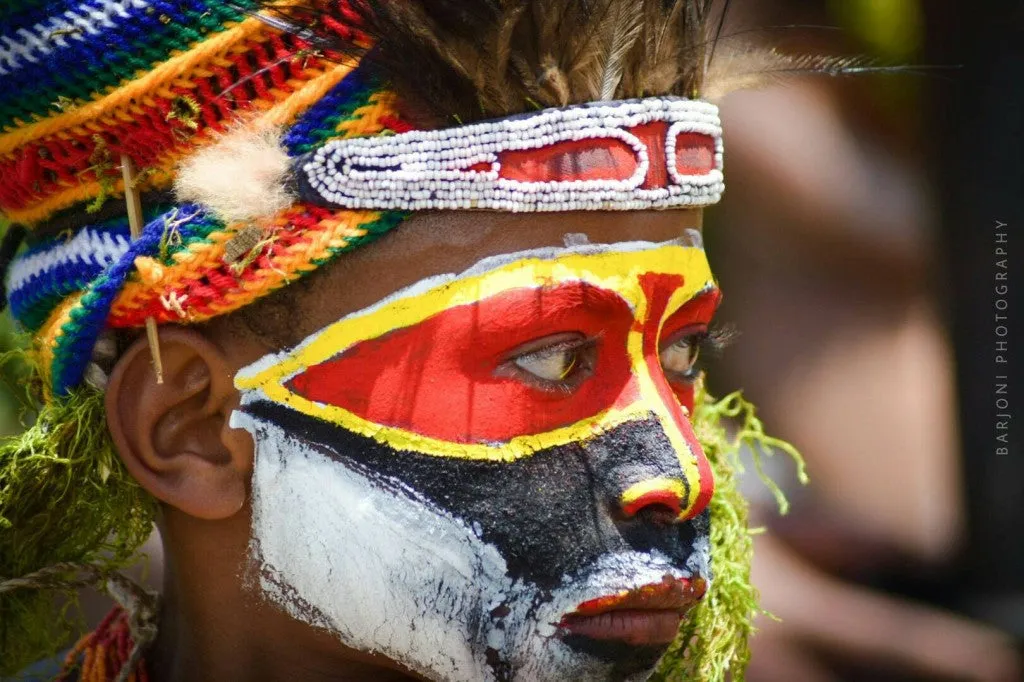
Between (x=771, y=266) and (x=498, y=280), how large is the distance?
2484mm

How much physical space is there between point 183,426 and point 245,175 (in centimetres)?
50

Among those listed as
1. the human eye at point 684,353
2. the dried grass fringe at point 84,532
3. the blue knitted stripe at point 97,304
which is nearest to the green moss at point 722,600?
the dried grass fringe at point 84,532

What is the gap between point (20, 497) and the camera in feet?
7.30

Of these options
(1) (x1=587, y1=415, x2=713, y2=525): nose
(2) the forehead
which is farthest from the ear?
(1) (x1=587, y1=415, x2=713, y2=525): nose

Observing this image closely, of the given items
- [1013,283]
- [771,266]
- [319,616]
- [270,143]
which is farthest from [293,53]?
[1013,283]

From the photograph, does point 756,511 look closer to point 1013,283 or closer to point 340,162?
point 1013,283

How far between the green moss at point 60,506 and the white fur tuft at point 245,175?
48 centimetres

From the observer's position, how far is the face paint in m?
→ 1.97

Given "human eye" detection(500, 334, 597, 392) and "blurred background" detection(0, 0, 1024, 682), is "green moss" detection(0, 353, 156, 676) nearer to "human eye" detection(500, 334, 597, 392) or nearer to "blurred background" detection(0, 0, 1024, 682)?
"human eye" detection(500, 334, 597, 392)

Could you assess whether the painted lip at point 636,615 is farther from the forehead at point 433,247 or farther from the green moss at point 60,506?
the green moss at point 60,506

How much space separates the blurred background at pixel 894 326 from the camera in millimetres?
4016

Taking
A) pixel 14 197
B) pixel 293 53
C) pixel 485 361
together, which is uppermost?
pixel 293 53

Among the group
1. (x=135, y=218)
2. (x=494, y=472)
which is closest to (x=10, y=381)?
(x=135, y=218)

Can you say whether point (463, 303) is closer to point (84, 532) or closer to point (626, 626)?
point (626, 626)
